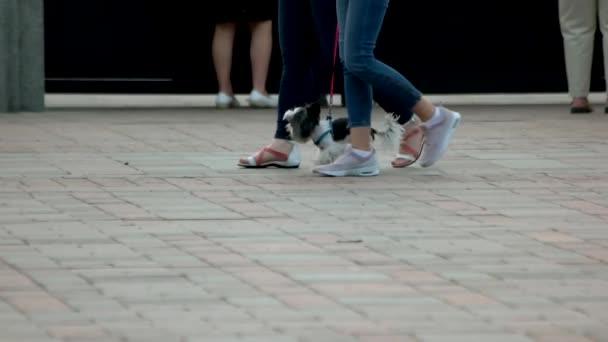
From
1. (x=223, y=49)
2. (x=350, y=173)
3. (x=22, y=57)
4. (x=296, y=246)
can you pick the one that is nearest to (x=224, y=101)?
(x=223, y=49)

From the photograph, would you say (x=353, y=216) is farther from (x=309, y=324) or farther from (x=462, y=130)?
(x=462, y=130)

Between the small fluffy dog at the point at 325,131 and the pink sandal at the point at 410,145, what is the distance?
4.0 inches

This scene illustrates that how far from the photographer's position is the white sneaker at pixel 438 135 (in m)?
8.65

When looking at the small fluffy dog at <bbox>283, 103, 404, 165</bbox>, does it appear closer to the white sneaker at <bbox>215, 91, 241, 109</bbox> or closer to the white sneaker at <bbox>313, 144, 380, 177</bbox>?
the white sneaker at <bbox>313, 144, 380, 177</bbox>

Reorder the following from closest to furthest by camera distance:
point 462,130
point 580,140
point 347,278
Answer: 1. point 347,278
2. point 580,140
3. point 462,130

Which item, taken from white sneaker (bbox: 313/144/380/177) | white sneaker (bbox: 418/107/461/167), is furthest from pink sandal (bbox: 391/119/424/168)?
white sneaker (bbox: 313/144/380/177)

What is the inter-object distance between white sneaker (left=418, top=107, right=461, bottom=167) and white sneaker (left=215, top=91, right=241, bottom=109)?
4.66 m

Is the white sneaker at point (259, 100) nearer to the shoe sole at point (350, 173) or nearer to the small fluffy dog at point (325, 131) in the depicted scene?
the small fluffy dog at point (325, 131)

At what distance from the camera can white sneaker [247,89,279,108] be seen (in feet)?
43.6

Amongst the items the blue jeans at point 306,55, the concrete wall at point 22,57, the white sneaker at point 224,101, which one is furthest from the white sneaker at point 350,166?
the white sneaker at point 224,101

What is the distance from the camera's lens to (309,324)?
4.79m

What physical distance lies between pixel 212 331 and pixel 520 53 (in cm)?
972

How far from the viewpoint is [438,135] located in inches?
341

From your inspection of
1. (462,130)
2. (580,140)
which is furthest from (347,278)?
(462,130)
